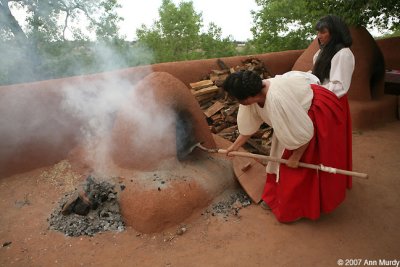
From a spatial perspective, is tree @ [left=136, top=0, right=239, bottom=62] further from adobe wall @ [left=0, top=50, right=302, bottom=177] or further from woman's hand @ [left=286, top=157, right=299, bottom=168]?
woman's hand @ [left=286, top=157, right=299, bottom=168]

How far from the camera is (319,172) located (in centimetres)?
300

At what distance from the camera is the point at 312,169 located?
119 inches

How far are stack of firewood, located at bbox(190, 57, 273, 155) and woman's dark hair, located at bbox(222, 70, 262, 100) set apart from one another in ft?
7.58

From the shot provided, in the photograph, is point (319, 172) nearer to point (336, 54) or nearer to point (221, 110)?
point (336, 54)

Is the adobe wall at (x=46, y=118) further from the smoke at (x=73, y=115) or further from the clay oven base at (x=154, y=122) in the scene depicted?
the clay oven base at (x=154, y=122)

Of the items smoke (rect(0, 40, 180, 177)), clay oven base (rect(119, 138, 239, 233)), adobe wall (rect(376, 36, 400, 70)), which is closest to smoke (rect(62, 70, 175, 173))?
smoke (rect(0, 40, 180, 177))

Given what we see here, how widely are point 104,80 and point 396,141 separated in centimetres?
521

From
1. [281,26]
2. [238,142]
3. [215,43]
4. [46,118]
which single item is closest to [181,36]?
[215,43]

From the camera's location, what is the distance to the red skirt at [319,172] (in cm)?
290

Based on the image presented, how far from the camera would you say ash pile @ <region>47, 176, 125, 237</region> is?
132 inches

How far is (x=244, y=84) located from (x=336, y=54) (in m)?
1.39

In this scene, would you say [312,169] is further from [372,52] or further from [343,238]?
[372,52]

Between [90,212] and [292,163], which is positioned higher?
[292,163]

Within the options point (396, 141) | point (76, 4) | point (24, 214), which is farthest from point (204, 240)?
point (76, 4)
